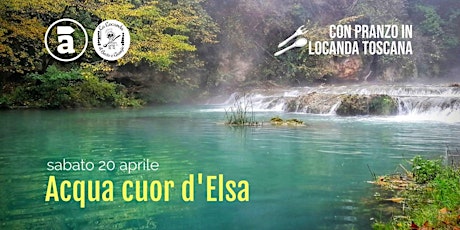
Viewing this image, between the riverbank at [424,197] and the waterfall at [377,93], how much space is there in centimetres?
364

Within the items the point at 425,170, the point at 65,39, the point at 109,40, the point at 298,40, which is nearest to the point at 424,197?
the point at 425,170

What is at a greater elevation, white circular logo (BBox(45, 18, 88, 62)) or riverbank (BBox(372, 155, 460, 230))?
white circular logo (BBox(45, 18, 88, 62))

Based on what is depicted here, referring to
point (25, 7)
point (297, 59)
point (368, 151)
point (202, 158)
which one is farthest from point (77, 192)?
point (297, 59)

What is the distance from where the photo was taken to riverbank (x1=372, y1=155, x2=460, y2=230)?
1593 millimetres

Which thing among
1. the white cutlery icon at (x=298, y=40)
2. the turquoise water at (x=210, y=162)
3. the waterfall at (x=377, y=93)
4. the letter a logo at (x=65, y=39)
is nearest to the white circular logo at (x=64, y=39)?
the letter a logo at (x=65, y=39)

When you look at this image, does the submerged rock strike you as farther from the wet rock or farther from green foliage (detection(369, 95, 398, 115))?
the wet rock

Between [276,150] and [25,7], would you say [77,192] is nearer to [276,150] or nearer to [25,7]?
[276,150]

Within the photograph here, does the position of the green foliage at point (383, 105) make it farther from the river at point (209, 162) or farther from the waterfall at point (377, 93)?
the river at point (209, 162)

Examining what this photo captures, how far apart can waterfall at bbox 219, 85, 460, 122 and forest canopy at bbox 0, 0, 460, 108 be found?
417 mm

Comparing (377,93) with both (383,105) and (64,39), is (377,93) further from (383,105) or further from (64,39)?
(64,39)

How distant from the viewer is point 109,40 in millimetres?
3162

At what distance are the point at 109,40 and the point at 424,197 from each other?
2.14m

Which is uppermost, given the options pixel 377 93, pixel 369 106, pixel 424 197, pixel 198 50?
pixel 198 50

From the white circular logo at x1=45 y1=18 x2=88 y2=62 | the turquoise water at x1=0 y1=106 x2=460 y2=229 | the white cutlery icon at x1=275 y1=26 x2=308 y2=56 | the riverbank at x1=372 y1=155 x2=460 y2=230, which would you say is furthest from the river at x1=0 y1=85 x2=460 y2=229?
the white cutlery icon at x1=275 y1=26 x2=308 y2=56
